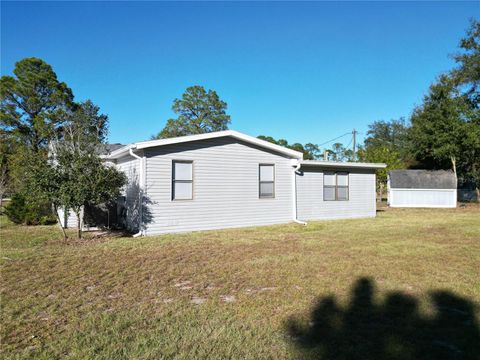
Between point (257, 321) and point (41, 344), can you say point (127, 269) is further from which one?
point (257, 321)

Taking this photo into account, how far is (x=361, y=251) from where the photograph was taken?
7.20m

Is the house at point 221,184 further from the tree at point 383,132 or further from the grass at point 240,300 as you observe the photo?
the tree at point 383,132

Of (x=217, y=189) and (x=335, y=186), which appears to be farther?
(x=335, y=186)

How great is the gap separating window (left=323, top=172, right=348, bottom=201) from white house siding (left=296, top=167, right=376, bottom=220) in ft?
0.63

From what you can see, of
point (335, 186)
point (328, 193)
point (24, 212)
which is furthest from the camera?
point (335, 186)

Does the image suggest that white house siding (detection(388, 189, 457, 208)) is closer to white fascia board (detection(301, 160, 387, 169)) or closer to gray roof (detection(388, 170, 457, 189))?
gray roof (detection(388, 170, 457, 189))

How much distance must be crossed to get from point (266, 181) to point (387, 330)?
29.8ft

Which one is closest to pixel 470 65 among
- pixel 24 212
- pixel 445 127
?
pixel 445 127

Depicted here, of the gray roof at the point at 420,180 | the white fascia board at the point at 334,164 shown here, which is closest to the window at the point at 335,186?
the white fascia board at the point at 334,164

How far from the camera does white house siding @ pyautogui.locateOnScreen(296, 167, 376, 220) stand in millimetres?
13227

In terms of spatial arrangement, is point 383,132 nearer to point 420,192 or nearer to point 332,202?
point 420,192

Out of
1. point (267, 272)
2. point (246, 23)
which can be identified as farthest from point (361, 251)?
point (246, 23)

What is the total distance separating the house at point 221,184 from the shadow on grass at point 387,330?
6824mm

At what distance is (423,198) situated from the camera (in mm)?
22328
